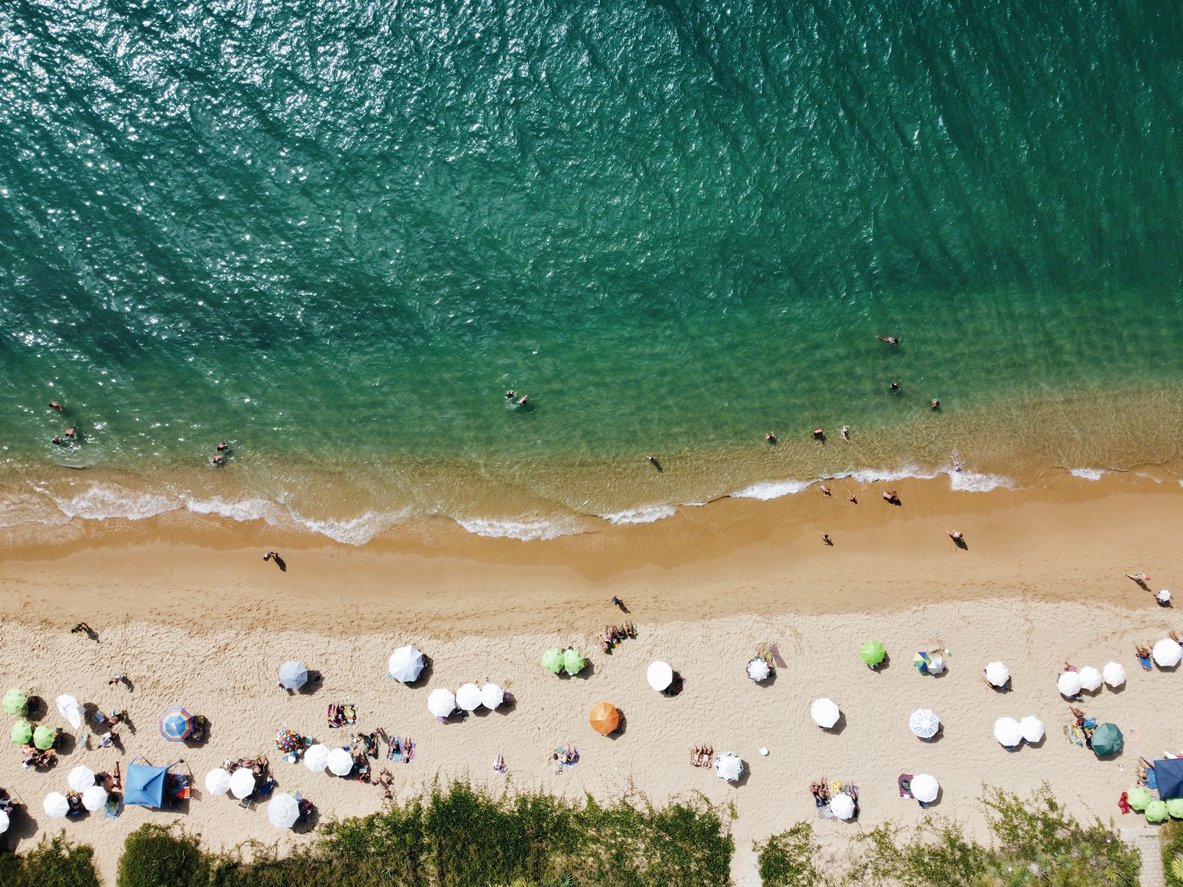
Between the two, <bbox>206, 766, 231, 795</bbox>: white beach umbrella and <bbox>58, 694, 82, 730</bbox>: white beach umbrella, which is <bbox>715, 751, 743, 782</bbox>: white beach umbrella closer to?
<bbox>206, 766, 231, 795</bbox>: white beach umbrella

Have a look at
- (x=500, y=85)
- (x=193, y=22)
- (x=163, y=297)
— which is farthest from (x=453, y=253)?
(x=193, y=22)

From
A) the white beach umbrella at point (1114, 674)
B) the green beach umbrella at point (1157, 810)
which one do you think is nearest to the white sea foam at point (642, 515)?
the white beach umbrella at point (1114, 674)

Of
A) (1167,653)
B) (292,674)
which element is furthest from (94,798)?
(1167,653)

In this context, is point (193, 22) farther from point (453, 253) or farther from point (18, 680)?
point (18, 680)

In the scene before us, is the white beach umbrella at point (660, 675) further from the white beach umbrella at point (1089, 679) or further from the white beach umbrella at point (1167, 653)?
the white beach umbrella at point (1167, 653)

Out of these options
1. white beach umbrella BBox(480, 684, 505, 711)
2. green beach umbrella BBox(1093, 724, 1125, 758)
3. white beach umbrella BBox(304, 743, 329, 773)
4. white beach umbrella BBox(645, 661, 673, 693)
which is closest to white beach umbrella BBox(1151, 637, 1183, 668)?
green beach umbrella BBox(1093, 724, 1125, 758)
